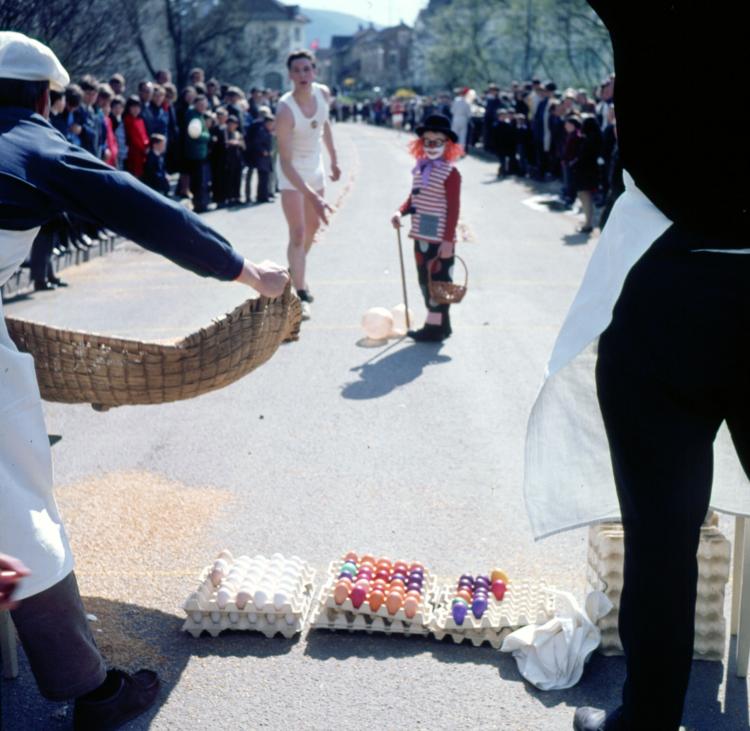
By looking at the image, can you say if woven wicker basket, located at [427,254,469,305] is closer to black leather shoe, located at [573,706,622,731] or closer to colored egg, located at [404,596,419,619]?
colored egg, located at [404,596,419,619]

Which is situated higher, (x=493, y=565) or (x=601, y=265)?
(x=601, y=265)

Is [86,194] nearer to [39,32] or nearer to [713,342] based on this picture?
[713,342]

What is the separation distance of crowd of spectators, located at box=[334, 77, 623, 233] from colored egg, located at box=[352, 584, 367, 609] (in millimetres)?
1659

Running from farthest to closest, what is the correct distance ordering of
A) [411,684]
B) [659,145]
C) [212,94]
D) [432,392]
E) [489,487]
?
[212,94]
[432,392]
[489,487]
[411,684]
[659,145]

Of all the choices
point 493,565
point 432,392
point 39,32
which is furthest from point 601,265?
point 39,32

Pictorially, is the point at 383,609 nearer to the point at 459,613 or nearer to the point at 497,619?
the point at 459,613

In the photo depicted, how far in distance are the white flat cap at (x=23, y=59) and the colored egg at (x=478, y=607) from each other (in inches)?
88.6

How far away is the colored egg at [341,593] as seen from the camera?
150 inches

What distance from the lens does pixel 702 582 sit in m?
3.56

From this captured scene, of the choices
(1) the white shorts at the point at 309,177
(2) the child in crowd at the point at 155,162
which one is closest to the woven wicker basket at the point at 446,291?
(1) the white shorts at the point at 309,177

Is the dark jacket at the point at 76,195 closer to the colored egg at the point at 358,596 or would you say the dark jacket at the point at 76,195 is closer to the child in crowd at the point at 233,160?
the colored egg at the point at 358,596

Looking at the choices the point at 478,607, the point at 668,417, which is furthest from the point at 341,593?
the point at 668,417

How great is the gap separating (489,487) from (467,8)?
2353 inches

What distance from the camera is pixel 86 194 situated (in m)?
2.91
